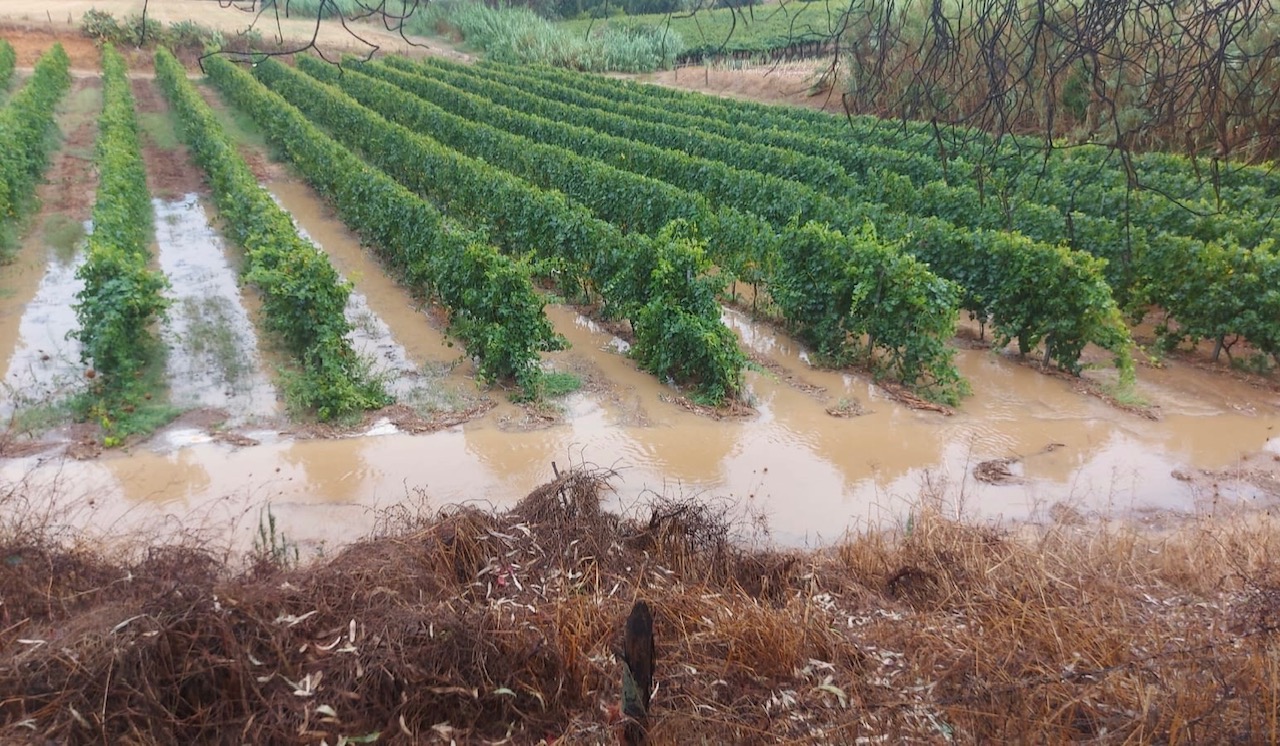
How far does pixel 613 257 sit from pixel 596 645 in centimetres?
839

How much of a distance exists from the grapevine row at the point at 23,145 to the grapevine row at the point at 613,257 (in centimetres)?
746

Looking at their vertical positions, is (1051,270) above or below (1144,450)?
above

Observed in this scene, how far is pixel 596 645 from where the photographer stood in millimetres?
4035

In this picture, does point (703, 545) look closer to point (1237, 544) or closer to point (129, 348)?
point (1237, 544)

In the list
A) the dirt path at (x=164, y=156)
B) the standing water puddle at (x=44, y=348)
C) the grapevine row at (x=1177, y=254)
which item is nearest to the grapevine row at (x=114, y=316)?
the standing water puddle at (x=44, y=348)

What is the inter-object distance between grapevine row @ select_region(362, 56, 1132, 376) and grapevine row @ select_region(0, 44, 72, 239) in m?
13.0

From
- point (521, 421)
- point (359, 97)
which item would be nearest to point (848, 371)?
point (521, 421)

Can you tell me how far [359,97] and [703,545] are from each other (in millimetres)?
29691

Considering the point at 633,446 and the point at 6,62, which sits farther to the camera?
the point at 6,62

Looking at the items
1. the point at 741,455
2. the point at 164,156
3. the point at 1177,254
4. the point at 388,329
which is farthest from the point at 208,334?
the point at 164,156

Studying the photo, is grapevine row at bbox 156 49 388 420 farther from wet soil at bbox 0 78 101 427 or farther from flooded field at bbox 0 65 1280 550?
wet soil at bbox 0 78 101 427

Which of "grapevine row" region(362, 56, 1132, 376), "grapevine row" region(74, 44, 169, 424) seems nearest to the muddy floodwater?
"grapevine row" region(362, 56, 1132, 376)

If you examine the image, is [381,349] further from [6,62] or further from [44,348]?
[6,62]

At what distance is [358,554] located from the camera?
496 centimetres
